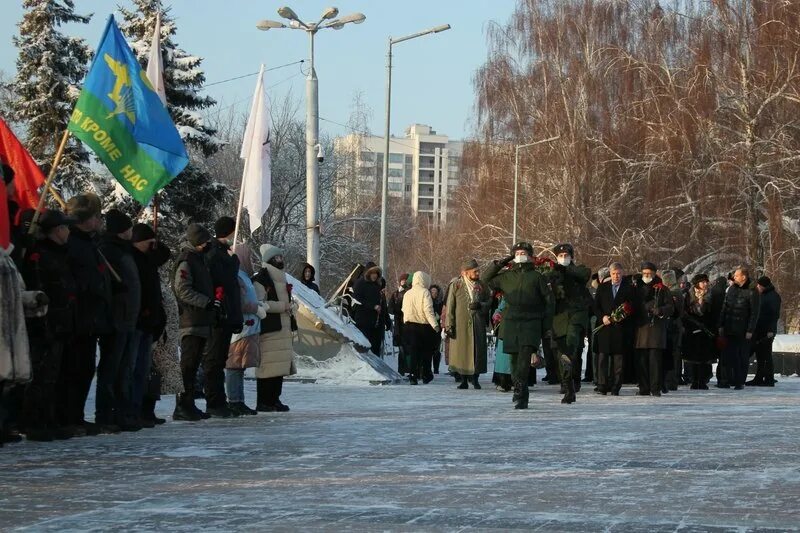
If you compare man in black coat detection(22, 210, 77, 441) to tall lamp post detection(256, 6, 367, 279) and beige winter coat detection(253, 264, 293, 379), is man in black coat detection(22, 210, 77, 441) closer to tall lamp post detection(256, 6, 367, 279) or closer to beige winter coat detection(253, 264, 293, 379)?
beige winter coat detection(253, 264, 293, 379)

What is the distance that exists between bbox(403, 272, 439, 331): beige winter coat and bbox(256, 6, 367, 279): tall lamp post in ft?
13.9

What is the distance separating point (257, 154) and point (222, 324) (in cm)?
564

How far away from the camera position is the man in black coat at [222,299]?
46.1ft

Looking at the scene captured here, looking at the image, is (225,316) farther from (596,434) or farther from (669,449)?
(669,449)

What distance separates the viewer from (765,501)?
337 inches

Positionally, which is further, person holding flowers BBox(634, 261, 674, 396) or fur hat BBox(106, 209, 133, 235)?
person holding flowers BBox(634, 261, 674, 396)

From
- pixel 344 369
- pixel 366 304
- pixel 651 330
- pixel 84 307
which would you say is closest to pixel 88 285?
pixel 84 307

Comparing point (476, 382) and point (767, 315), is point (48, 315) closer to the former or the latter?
point (476, 382)

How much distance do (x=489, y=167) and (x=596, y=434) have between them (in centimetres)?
3746

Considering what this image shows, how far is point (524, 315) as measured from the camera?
53.3ft

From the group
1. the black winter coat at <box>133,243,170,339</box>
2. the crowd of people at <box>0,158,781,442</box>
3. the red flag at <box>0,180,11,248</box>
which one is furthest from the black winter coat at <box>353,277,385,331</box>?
the red flag at <box>0,180,11,248</box>

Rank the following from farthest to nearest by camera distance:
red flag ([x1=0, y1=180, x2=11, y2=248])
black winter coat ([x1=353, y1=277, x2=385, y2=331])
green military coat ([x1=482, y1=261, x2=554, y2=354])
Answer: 1. black winter coat ([x1=353, y1=277, x2=385, y2=331])
2. green military coat ([x1=482, y1=261, x2=554, y2=354])
3. red flag ([x1=0, y1=180, x2=11, y2=248])

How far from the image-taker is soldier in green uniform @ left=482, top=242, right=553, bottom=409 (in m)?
16.2

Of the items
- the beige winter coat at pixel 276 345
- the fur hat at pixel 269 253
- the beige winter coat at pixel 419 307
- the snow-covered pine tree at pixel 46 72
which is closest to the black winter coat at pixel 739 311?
the beige winter coat at pixel 419 307
